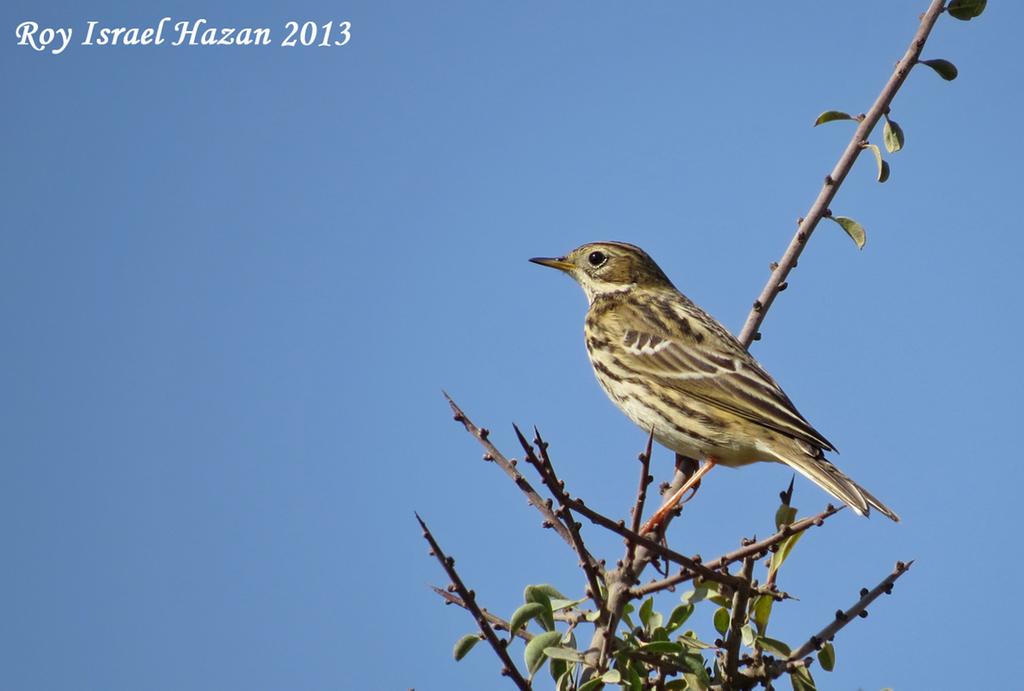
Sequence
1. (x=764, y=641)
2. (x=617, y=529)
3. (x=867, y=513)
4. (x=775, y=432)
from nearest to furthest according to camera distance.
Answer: (x=617, y=529)
(x=764, y=641)
(x=867, y=513)
(x=775, y=432)

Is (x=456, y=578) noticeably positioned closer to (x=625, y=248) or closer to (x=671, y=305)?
(x=671, y=305)

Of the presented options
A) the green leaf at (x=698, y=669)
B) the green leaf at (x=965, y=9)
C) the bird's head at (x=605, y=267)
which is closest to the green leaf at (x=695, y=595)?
the green leaf at (x=698, y=669)

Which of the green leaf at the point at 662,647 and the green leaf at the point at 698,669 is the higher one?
the green leaf at the point at 662,647

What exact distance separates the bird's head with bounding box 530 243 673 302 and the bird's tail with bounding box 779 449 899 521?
3.14 m

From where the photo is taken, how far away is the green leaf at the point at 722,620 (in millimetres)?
4742

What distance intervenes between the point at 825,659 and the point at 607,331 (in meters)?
4.69

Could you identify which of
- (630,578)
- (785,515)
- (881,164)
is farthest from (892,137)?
(630,578)

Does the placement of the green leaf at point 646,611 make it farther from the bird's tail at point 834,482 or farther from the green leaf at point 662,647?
the bird's tail at point 834,482

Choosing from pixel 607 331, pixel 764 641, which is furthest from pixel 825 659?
pixel 607 331

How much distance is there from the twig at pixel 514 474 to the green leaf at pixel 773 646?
869 millimetres

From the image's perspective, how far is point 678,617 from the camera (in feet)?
15.7

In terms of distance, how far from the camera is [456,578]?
4.11 metres

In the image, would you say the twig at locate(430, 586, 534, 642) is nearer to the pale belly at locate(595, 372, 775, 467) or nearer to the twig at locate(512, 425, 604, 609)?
the twig at locate(512, 425, 604, 609)

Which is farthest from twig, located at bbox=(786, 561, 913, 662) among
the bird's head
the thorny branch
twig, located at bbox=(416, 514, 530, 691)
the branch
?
the bird's head
